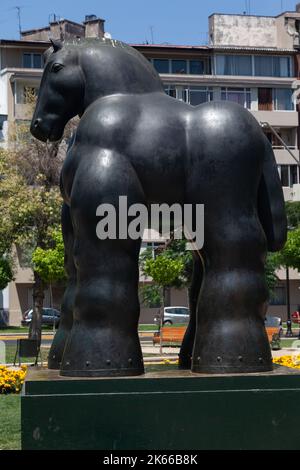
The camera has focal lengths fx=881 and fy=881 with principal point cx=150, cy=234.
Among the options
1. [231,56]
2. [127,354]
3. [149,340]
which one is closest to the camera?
[127,354]

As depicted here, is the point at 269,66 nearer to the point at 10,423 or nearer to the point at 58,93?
the point at 10,423

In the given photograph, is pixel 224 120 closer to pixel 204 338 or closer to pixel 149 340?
pixel 204 338

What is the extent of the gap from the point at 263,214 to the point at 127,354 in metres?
1.57

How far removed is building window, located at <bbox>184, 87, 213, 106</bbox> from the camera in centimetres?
5591

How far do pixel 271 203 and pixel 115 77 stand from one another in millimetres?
1553

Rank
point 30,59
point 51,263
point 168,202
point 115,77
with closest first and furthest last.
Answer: point 168,202 < point 115,77 < point 51,263 < point 30,59

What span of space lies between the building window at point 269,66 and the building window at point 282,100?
1090 mm

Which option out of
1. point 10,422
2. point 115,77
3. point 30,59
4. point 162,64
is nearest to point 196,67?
point 162,64

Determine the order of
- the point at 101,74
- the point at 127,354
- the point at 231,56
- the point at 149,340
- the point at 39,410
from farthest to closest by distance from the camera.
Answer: the point at 231,56, the point at 149,340, the point at 101,74, the point at 127,354, the point at 39,410

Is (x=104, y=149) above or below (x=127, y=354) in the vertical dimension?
above

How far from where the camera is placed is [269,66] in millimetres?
58031

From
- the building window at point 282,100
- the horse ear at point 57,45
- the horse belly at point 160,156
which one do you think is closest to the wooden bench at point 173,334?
the horse ear at point 57,45
